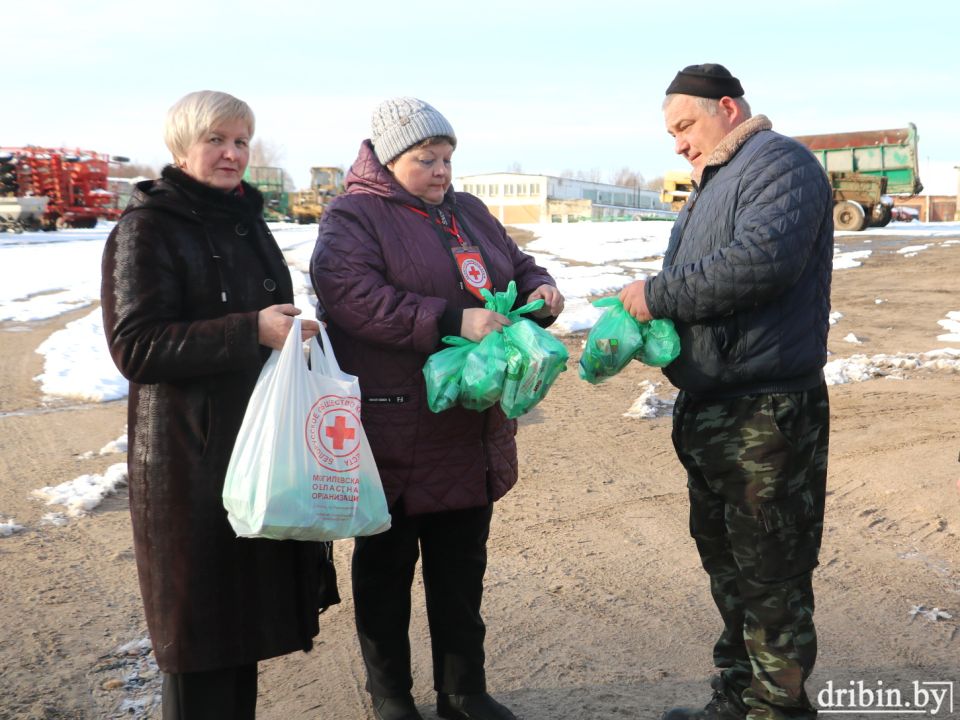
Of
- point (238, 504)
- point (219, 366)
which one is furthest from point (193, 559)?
point (219, 366)

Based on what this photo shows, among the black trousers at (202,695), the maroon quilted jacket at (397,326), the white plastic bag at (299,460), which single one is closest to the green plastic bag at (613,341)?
the maroon quilted jacket at (397,326)

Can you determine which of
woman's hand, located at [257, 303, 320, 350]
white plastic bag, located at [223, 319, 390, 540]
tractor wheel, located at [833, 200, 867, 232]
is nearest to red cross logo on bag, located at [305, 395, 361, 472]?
white plastic bag, located at [223, 319, 390, 540]

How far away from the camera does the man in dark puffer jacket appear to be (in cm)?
248

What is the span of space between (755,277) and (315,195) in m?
44.2

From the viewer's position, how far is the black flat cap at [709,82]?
2.65 meters

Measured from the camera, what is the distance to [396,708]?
2.93 m

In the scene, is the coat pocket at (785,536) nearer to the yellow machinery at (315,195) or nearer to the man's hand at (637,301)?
the man's hand at (637,301)

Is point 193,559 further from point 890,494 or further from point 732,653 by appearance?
point 890,494

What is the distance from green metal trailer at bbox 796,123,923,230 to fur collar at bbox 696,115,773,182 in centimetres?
2368

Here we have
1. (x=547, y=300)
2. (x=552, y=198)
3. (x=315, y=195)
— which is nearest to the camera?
(x=547, y=300)

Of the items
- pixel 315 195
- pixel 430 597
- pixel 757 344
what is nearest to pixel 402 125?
pixel 757 344

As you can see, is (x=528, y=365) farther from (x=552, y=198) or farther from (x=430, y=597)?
(x=552, y=198)

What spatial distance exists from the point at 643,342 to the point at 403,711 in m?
1.36

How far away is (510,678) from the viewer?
320cm
